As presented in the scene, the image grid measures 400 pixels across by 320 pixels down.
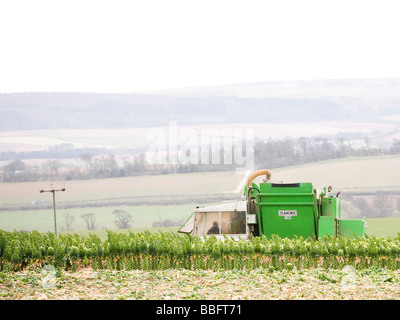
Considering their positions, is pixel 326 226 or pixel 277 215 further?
pixel 277 215

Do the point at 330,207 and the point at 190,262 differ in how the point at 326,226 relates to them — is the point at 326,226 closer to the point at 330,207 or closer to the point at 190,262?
the point at 330,207

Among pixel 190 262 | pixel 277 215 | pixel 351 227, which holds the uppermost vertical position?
pixel 277 215

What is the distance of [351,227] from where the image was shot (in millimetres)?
15383

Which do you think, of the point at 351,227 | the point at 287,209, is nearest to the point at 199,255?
the point at 287,209

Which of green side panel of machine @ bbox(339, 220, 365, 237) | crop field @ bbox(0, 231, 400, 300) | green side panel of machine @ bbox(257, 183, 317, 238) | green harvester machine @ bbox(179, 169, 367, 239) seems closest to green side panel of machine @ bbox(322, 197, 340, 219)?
green harvester machine @ bbox(179, 169, 367, 239)

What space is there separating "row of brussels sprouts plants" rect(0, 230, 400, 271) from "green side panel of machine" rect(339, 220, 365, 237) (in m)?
2.75

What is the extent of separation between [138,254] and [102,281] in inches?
61.1

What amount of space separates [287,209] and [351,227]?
64.3 inches

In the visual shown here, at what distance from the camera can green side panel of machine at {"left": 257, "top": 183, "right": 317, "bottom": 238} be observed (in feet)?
49.3

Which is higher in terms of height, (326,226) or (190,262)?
(326,226)

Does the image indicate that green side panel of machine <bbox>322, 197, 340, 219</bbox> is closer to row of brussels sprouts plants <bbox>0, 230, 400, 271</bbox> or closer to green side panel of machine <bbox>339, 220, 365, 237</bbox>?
green side panel of machine <bbox>339, 220, 365, 237</bbox>

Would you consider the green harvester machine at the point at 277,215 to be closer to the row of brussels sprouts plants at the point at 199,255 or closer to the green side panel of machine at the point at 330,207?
the green side panel of machine at the point at 330,207
